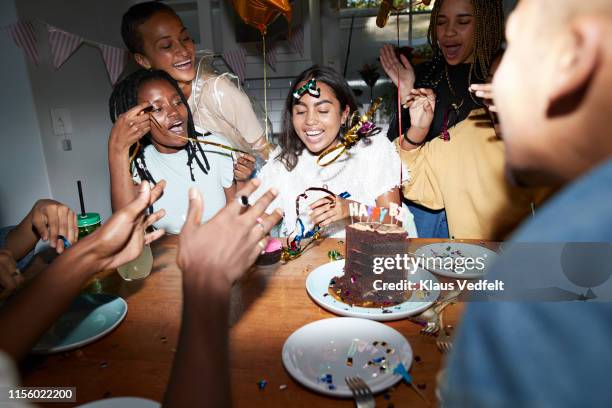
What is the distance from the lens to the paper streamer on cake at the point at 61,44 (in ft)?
9.10

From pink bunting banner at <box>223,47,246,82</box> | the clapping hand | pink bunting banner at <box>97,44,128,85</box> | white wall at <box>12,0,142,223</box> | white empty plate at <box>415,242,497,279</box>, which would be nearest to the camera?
white empty plate at <box>415,242,497,279</box>

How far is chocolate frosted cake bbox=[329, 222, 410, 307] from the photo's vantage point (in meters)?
1.19

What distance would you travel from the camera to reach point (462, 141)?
1.96 metres

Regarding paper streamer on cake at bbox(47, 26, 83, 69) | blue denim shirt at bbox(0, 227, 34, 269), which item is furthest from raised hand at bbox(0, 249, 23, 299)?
paper streamer on cake at bbox(47, 26, 83, 69)

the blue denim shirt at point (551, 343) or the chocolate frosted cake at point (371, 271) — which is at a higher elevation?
the blue denim shirt at point (551, 343)

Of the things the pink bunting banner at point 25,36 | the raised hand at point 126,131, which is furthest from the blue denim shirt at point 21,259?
the pink bunting banner at point 25,36

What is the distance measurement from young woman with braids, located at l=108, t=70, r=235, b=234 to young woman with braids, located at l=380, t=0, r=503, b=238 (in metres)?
1.03

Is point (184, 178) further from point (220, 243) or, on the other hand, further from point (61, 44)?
point (61, 44)

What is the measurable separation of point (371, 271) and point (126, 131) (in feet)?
4.16

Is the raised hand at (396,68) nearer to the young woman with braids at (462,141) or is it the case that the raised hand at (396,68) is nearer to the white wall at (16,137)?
the young woman with braids at (462,141)

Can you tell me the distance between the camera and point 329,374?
88 centimetres

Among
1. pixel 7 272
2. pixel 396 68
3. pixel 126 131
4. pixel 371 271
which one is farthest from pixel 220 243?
pixel 396 68

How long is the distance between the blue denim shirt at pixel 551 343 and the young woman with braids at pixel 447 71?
5.52 feet

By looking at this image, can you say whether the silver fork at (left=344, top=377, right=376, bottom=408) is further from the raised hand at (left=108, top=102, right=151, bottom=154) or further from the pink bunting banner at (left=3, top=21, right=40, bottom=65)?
the pink bunting banner at (left=3, top=21, right=40, bottom=65)
